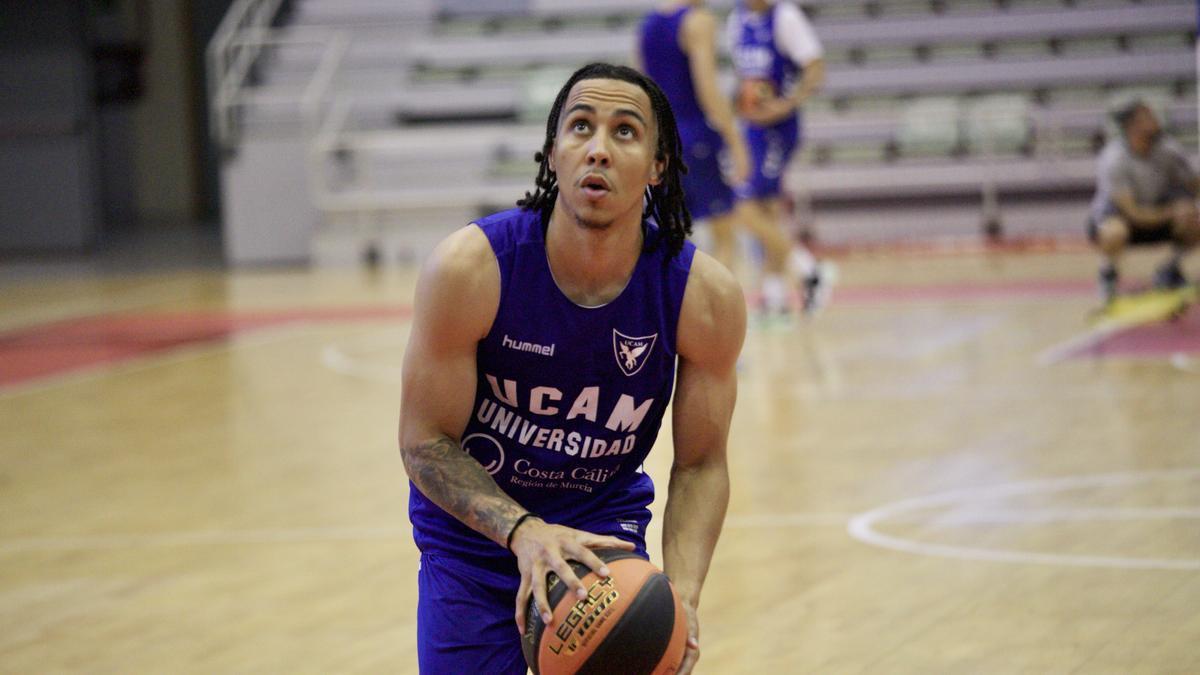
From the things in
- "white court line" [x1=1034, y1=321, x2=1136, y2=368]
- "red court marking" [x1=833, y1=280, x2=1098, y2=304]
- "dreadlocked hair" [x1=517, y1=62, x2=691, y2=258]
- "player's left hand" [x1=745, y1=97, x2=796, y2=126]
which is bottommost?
"red court marking" [x1=833, y1=280, x2=1098, y2=304]

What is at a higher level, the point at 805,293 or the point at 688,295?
the point at 688,295

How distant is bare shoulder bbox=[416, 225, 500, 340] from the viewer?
278 centimetres

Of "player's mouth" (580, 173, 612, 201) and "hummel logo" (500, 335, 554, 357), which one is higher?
"player's mouth" (580, 173, 612, 201)

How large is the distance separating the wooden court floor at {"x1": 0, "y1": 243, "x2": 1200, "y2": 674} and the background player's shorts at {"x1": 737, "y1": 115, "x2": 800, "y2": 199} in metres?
0.83

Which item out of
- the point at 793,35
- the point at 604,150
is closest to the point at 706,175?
the point at 793,35

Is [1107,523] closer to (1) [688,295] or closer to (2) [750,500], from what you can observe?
(2) [750,500]

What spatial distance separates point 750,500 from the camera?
564 cm

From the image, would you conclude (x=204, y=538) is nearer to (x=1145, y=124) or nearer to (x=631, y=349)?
(x=631, y=349)

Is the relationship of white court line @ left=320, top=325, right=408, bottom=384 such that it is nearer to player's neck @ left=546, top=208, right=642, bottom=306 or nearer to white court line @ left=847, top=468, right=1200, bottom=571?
white court line @ left=847, top=468, right=1200, bottom=571

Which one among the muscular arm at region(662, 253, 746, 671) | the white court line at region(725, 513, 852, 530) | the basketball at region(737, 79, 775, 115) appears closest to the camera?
the muscular arm at region(662, 253, 746, 671)

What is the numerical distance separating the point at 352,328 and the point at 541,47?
7117 mm

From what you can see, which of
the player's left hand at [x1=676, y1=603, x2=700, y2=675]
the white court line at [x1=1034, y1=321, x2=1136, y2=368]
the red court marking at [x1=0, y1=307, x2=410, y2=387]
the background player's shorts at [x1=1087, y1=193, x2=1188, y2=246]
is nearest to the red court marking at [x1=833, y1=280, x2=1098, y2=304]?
the background player's shorts at [x1=1087, y1=193, x2=1188, y2=246]

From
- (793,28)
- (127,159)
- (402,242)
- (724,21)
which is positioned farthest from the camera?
(127,159)

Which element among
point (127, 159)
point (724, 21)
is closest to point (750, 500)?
point (724, 21)
